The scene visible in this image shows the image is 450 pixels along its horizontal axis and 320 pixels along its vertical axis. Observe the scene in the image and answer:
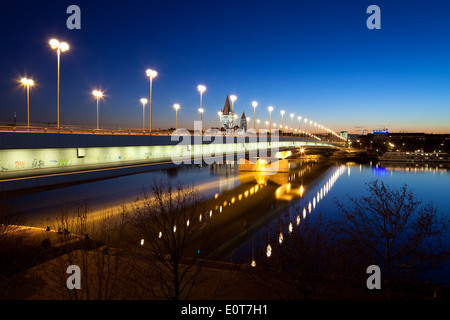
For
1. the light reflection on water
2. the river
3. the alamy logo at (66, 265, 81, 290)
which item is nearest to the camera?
the alamy logo at (66, 265, 81, 290)

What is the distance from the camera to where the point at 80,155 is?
866 inches

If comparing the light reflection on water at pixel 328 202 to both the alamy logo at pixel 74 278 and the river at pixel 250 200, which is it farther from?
the alamy logo at pixel 74 278

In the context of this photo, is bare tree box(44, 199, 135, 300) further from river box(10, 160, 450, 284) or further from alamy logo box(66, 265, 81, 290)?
river box(10, 160, 450, 284)

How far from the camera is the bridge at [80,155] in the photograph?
18281 mm

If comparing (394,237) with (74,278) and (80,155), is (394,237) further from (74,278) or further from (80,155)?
(80,155)

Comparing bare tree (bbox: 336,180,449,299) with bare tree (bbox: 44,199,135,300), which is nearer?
bare tree (bbox: 44,199,135,300)

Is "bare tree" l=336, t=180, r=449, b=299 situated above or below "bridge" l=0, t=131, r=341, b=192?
below

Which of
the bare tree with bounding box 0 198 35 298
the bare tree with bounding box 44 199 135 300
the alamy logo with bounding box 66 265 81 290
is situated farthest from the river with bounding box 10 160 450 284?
the alamy logo with bounding box 66 265 81 290

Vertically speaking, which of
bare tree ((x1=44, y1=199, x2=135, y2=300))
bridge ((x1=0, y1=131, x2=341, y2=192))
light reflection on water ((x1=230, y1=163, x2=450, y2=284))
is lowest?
light reflection on water ((x1=230, y1=163, x2=450, y2=284))

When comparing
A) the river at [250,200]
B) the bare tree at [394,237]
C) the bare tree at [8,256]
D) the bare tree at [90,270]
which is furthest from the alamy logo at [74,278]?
the bare tree at [394,237]

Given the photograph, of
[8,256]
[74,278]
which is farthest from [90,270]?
[8,256]

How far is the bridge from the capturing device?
1828 centimetres

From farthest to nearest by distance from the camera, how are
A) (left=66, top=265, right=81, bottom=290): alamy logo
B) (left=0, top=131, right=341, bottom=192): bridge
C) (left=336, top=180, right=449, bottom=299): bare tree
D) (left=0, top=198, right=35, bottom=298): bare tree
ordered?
(left=0, top=131, right=341, bottom=192): bridge, (left=336, top=180, right=449, bottom=299): bare tree, (left=0, top=198, right=35, bottom=298): bare tree, (left=66, top=265, right=81, bottom=290): alamy logo
